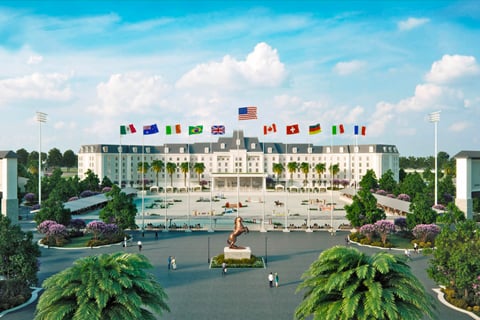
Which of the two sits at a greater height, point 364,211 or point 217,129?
point 217,129

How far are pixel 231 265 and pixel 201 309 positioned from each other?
11058 mm

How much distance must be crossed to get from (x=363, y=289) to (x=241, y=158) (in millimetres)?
136542

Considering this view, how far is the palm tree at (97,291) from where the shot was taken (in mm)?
13906

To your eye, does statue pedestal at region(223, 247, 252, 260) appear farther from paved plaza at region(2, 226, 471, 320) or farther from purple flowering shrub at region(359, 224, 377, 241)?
purple flowering shrub at region(359, 224, 377, 241)

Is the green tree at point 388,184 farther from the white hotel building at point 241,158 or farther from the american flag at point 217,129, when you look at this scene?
the american flag at point 217,129

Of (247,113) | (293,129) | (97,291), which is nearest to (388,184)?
(293,129)

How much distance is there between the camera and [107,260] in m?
15.2

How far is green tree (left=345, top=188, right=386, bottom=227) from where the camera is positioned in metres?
49.4

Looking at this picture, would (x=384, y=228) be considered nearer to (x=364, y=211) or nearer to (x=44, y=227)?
(x=364, y=211)

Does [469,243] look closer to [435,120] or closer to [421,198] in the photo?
[421,198]

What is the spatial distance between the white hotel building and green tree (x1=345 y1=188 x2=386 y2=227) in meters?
93.7

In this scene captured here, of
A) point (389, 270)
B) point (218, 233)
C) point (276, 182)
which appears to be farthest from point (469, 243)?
point (276, 182)

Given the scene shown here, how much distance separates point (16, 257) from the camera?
28.2m

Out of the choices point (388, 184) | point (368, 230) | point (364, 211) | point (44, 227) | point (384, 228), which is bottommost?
point (368, 230)
